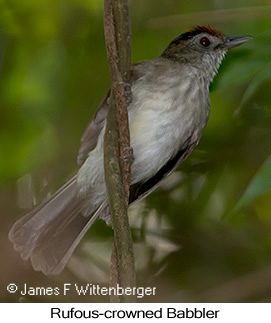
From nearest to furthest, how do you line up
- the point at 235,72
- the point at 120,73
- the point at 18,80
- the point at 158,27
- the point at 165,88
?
1. the point at 120,73
2. the point at 235,72
3. the point at 165,88
4. the point at 18,80
5. the point at 158,27

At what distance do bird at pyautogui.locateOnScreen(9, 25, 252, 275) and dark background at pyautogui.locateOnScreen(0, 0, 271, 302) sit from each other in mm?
83

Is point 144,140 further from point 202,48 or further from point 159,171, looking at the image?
point 202,48

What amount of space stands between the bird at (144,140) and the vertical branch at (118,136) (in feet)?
1.74

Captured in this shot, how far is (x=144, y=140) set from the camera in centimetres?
192

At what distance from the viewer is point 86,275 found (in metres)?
1.96

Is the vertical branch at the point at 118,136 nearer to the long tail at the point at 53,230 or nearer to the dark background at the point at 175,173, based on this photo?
the long tail at the point at 53,230

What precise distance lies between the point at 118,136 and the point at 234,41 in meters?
0.76

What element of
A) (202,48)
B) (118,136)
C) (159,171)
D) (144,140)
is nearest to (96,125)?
(144,140)

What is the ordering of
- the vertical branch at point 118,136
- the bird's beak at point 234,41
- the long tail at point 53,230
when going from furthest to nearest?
1. the bird's beak at point 234,41
2. the long tail at point 53,230
3. the vertical branch at point 118,136

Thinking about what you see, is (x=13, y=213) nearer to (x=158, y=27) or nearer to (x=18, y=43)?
(x=18, y=43)

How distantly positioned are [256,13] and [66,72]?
0.60 m

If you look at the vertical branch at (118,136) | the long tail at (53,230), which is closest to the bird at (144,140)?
the long tail at (53,230)

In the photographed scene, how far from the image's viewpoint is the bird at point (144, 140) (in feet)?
6.15

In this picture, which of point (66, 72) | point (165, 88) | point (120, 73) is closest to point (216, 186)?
point (165, 88)
